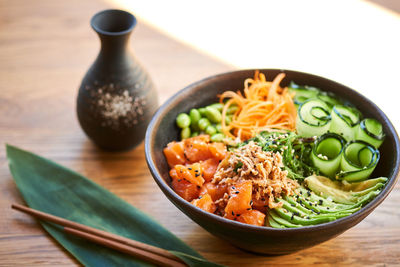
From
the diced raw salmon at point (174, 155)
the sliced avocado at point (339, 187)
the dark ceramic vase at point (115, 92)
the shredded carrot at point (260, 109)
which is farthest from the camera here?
the dark ceramic vase at point (115, 92)

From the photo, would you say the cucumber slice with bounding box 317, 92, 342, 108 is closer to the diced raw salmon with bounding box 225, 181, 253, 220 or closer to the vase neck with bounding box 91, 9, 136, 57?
the diced raw salmon with bounding box 225, 181, 253, 220

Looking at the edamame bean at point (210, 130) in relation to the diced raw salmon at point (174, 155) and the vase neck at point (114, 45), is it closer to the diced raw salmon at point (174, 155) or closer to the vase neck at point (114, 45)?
the diced raw salmon at point (174, 155)

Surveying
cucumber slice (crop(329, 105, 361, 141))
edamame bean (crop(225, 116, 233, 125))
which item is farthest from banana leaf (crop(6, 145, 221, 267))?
cucumber slice (crop(329, 105, 361, 141))

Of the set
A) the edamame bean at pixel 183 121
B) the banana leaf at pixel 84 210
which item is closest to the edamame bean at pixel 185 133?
the edamame bean at pixel 183 121

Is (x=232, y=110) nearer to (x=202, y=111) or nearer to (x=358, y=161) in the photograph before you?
(x=202, y=111)

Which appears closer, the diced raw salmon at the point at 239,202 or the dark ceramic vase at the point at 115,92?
the diced raw salmon at the point at 239,202
